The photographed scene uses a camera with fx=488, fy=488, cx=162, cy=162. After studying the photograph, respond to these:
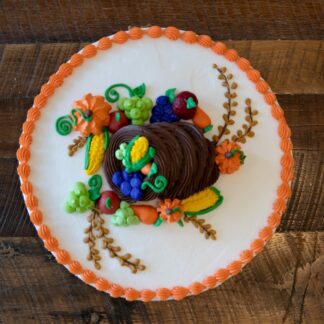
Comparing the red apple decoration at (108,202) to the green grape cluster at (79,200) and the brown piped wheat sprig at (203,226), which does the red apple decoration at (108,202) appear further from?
the brown piped wheat sprig at (203,226)

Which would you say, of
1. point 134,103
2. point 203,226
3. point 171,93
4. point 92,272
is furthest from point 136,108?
point 92,272

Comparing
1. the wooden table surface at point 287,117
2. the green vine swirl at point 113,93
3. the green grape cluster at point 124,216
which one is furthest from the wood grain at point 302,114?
the green grape cluster at point 124,216

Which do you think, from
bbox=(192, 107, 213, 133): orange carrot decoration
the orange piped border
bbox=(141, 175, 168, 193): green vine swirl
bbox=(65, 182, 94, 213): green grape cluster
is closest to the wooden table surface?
the orange piped border

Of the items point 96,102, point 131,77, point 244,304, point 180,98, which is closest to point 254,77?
point 180,98

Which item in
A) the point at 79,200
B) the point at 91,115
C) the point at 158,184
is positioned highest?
the point at 91,115

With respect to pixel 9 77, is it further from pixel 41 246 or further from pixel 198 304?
pixel 198 304

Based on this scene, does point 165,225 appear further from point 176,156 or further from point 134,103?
point 134,103
